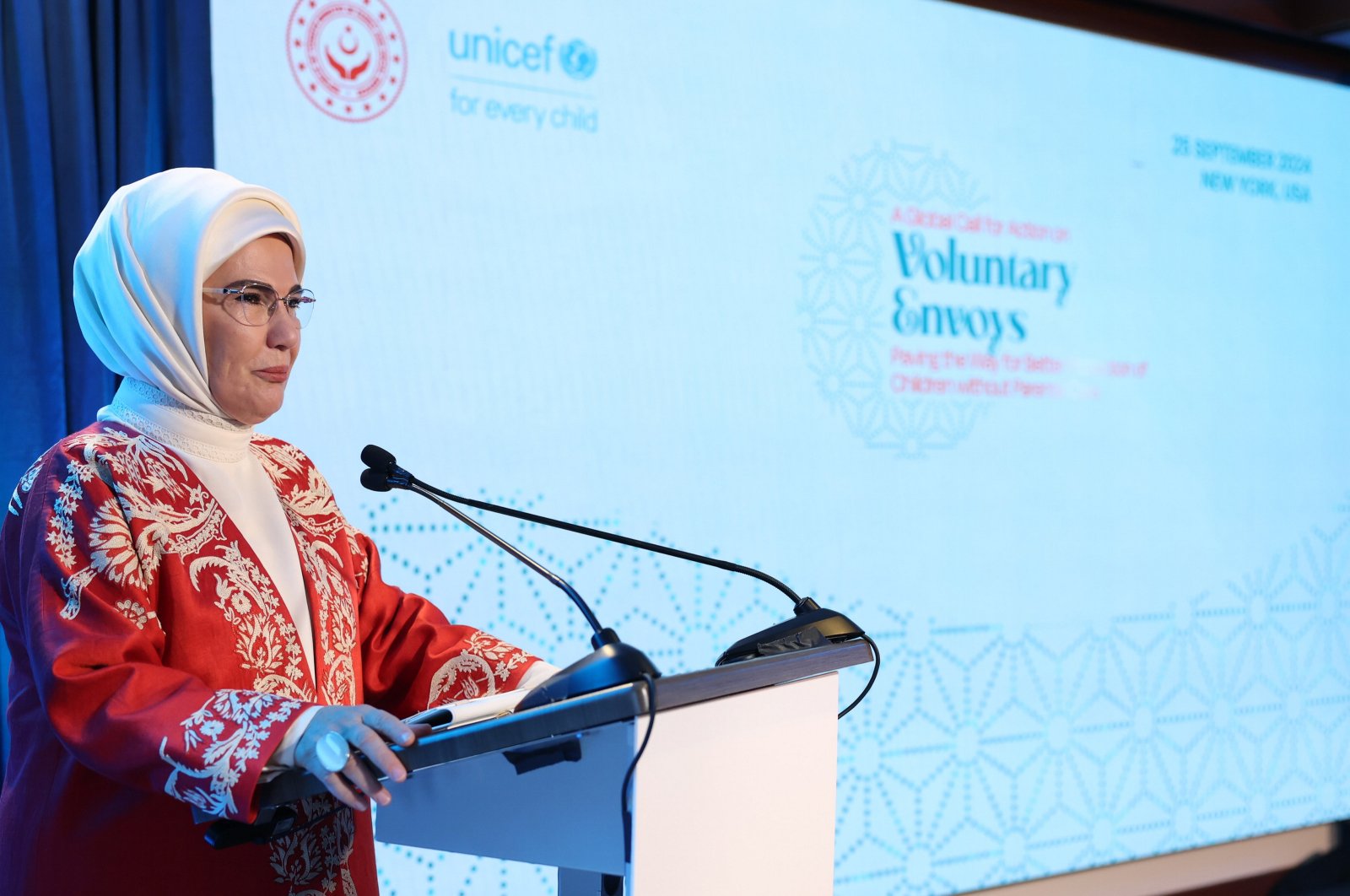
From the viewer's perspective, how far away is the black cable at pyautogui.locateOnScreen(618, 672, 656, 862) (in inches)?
41.6

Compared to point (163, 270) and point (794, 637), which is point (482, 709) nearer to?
point (794, 637)

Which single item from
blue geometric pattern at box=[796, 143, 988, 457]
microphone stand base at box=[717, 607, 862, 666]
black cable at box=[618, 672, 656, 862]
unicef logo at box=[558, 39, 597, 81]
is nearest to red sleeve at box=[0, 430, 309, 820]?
black cable at box=[618, 672, 656, 862]

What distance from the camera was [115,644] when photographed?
1.26 meters

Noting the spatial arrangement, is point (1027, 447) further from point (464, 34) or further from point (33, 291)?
point (33, 291)

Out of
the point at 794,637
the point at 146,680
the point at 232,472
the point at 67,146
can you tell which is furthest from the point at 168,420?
the point at 67,146

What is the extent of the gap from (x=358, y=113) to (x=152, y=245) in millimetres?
1035

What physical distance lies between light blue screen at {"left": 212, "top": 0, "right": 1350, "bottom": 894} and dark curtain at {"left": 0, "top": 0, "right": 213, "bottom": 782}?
0.27ft

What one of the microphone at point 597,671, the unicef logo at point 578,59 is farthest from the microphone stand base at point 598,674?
the unicef logo at point 578,59

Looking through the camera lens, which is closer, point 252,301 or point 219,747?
point 219,747

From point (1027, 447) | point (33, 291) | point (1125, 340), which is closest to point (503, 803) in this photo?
point (33, 291)

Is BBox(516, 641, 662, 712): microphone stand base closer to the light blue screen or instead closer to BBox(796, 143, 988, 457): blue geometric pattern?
the light blue screen

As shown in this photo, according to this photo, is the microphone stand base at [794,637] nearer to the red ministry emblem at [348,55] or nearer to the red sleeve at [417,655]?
the red sleeve at [417,655]

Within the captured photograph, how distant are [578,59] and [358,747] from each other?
1906 mm

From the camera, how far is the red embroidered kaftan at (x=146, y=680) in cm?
122
